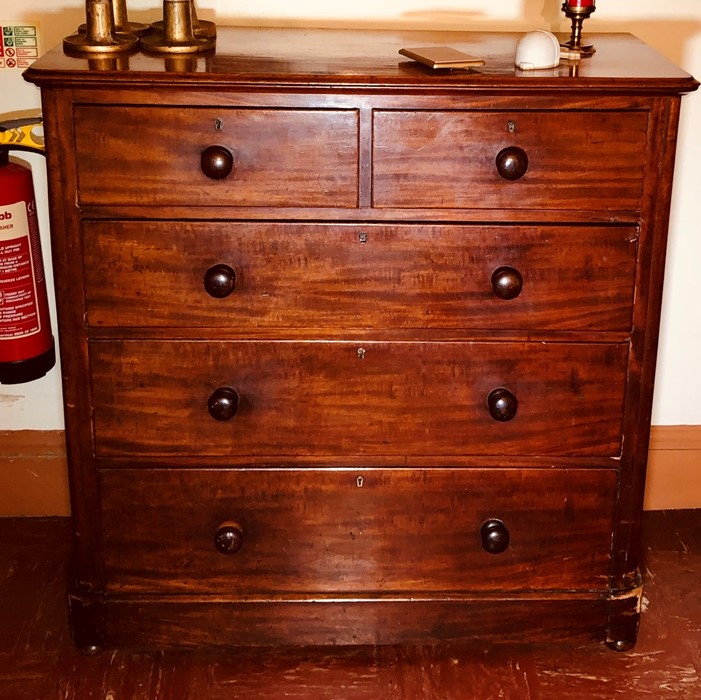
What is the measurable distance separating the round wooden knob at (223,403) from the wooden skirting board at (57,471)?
0.82m

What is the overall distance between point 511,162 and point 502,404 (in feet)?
1.50

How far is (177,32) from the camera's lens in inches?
78.0

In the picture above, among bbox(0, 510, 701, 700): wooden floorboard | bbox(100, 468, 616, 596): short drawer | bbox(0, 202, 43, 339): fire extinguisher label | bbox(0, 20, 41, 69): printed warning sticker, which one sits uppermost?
bbox(0, 20, 41, 69): printed warning sticker

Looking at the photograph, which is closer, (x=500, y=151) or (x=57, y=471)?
(x=500, y=151)

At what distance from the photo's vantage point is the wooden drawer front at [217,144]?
183cm

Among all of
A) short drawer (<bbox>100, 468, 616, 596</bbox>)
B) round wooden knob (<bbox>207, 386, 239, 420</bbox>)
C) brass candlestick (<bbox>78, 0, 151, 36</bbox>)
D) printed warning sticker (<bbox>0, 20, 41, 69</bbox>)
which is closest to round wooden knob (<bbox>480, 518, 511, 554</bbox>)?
short drawer (<bbox>100, 468, 616, 596</bbox>)

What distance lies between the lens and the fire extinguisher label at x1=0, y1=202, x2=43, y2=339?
7.14 feet

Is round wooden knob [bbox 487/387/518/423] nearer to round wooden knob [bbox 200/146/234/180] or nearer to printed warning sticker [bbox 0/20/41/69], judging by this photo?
round wooden knob [bbox 200/146/234/180]

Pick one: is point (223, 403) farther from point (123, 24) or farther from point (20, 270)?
point (123, 24)

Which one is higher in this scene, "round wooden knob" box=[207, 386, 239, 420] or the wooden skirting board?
"round wooden knob" box=[207, 386, 239, 420]

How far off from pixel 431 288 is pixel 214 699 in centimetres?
92

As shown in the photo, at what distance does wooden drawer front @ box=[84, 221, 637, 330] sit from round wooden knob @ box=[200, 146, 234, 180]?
102 millimetres

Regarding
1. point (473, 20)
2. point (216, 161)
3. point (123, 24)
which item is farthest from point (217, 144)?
point (473, 20)

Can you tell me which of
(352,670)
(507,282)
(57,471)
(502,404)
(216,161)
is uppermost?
(216,161)
